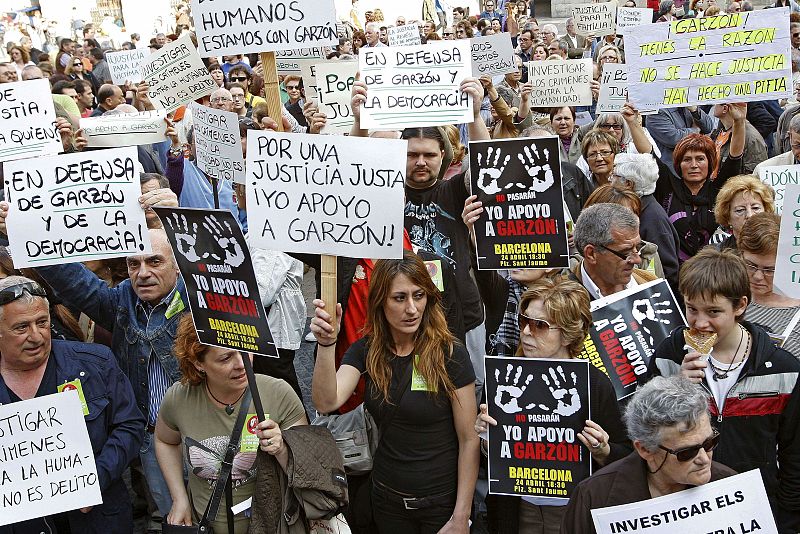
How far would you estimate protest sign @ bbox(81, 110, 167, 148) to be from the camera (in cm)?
786

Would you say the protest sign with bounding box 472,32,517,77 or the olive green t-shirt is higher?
the protest sign with bounding box 472,32,517,77

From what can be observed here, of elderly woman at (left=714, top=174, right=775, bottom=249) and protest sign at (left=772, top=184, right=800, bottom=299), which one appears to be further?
elderly woman at (left=714, top=174, right=775, bottom=249)

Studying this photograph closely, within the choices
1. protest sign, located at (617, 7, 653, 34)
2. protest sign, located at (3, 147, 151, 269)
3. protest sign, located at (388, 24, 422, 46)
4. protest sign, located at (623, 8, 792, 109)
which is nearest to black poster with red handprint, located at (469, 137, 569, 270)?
protest sign, located at (3, 147, 151, 269)

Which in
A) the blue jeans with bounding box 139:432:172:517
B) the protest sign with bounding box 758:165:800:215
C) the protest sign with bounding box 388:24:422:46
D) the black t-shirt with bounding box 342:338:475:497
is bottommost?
the blue jeans with bounding box 139:432:172:517

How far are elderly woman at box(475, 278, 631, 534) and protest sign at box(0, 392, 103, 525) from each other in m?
1.70

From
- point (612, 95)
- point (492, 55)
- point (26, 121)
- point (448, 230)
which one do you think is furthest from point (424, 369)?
point (492, 55)

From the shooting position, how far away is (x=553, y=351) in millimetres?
3938

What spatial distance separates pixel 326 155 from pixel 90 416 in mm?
1604

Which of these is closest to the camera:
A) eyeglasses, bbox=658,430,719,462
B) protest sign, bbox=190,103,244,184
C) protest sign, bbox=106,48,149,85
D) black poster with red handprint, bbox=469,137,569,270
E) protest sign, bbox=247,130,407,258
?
eyeglasses, bbox=658,430,719,462

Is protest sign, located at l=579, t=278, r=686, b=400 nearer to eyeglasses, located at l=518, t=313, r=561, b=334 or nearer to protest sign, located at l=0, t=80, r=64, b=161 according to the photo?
eyeglasses, located at l=518, t=313, r=561, b=334

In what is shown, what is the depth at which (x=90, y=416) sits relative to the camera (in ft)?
13.8

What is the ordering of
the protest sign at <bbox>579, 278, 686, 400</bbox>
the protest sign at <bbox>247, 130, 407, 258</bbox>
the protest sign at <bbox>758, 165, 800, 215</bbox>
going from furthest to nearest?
the protest sign at <bbox>758, 165, 800, 215</bbox> → the protest sign at <bbox>579, 278, 686, 400</bbox> → the protest sign at <bbox>247, 130, 407, 258</bbox>

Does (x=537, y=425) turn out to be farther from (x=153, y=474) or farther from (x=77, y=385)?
(x=153, y=474)

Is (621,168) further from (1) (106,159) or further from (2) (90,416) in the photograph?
(2) (90,416)
